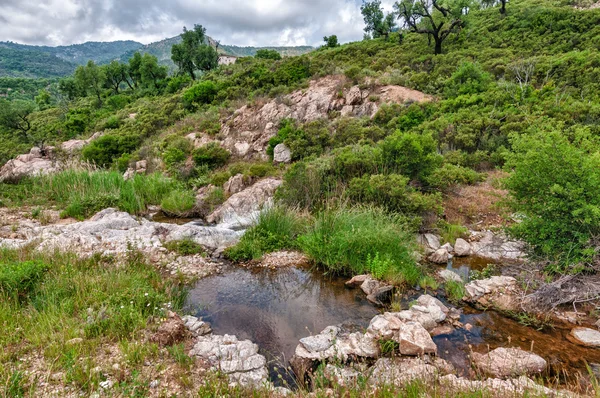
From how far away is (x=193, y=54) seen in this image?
41750mm

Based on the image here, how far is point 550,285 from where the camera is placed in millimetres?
5387

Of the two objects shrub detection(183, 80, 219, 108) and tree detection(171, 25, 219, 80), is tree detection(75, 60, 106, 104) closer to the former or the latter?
tree detection(171, 25, 219, 80)

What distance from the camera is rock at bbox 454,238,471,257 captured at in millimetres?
7980

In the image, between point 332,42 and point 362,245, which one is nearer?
point 362,245

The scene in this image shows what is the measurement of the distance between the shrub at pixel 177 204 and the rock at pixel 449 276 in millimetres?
9820

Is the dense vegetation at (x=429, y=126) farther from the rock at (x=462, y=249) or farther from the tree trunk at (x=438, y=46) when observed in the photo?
the rock at (x=462, y=249)

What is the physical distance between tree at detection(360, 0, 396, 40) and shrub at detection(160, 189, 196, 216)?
31579 millimetres

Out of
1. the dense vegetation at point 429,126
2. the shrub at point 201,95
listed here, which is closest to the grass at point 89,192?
the dense vegetation at point 429,126

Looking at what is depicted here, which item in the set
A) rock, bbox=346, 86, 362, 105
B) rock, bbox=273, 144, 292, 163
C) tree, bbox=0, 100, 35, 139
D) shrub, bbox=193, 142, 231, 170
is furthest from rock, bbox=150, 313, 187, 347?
tree, bbox=0, 100, 35, 139

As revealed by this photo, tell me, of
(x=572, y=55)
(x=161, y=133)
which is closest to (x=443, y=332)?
(x=572, y=55)

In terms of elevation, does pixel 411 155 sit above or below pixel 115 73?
below

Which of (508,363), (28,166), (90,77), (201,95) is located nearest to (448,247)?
(508,363)

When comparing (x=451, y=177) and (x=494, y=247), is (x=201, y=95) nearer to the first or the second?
(x=451, y=177)

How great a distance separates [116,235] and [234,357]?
6260mm
